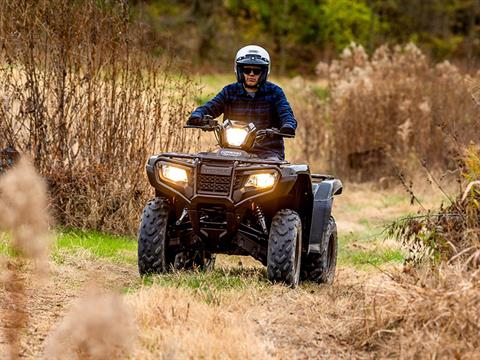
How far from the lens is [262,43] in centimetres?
4419

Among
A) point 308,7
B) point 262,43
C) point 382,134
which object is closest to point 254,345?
point 382,134

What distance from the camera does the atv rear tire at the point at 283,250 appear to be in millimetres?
7250

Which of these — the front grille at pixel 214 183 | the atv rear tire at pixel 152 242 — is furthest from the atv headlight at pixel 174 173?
the atv rear tire at pixel 152 242

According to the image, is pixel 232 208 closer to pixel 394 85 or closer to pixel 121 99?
pixel 121 99

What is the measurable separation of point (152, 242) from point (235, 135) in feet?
3.47

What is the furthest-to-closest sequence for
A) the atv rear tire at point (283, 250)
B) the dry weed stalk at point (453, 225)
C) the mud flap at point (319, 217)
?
1. the mud flap at point (319, 217)
2. the atv rear tire at point (283, 250)
3. the dry weed stalk at point (453, 225)

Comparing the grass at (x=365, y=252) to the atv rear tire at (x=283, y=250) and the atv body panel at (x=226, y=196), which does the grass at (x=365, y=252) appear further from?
the atv rear tire at (x=283, y=250)

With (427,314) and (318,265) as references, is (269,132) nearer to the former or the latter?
(318,265)

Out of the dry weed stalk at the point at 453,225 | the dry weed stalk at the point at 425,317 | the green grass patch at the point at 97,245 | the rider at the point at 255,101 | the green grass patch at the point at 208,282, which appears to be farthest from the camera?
the green grass patch at the point at 97,245

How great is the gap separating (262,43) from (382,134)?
26.6 metres

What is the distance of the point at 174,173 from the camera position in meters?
7.43

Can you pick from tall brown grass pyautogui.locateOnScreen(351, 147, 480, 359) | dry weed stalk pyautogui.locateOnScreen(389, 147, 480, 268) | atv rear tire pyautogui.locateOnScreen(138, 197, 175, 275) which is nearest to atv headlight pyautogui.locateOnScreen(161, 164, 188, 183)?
atv rear tire pyautogui.locateOnScreen(138, 197, 175, 275)

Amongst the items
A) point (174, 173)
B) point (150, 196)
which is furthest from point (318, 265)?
point (150, 196)

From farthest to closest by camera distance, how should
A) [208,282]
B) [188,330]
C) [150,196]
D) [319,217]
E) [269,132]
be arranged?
1. [150,196]
2. [319,217]
3. [269,132]
4. [208,282]
5. [188,330]
